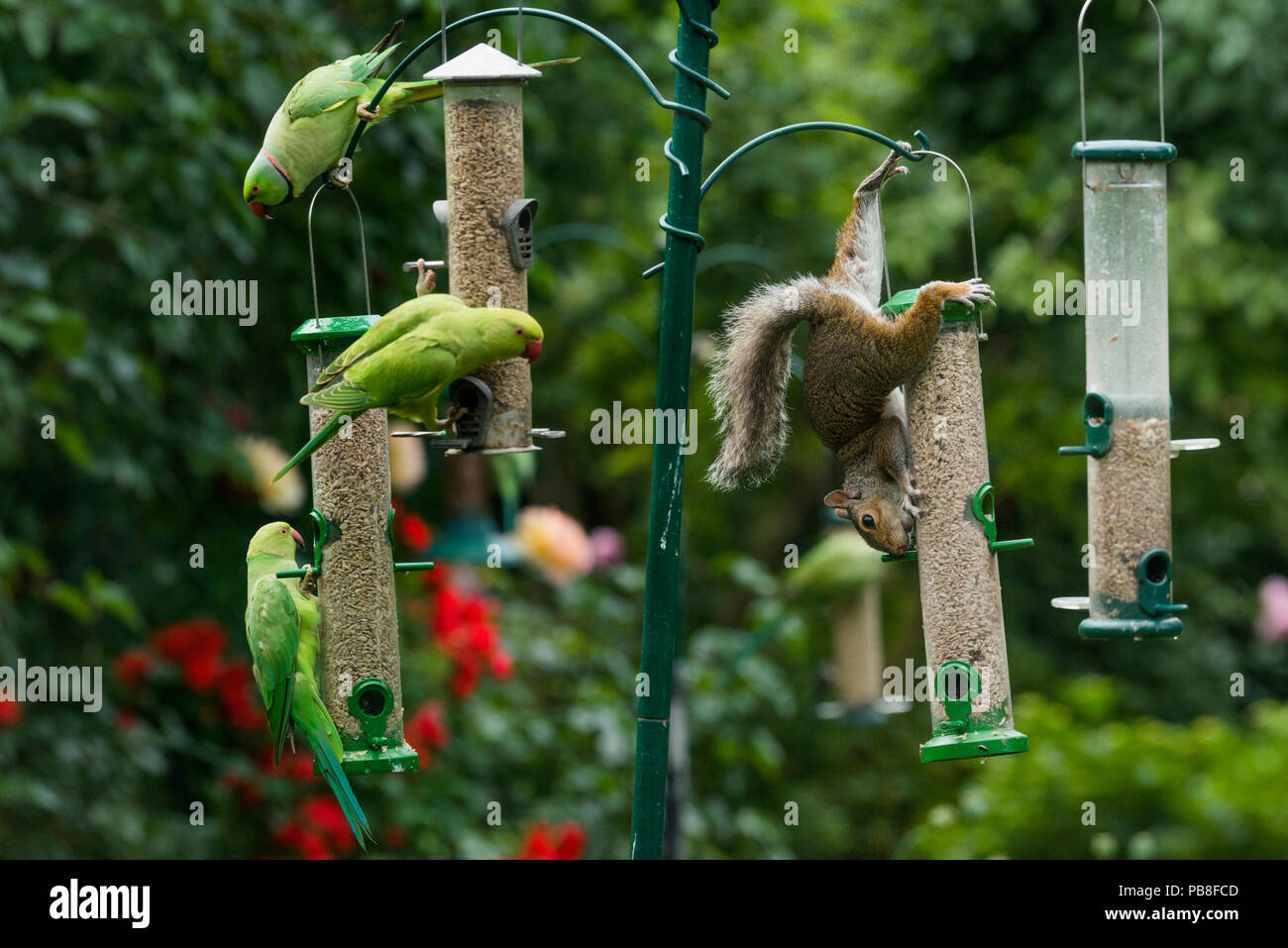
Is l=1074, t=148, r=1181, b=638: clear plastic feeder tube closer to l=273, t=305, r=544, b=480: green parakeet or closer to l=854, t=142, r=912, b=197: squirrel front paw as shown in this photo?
l=854, t=142, r=912, b=197: squirrel front paw

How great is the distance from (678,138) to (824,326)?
60cm

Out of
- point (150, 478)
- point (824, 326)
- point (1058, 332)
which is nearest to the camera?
point (824, 326)

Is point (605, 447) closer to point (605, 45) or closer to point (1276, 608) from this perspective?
point (1276, 608)

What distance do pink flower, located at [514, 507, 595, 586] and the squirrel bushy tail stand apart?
10.8ft

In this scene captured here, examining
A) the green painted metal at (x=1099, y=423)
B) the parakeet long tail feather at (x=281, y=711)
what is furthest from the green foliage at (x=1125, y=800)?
the parakeet long tail feather at (x=281, y=711)

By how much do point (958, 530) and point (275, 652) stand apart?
150 centimetres

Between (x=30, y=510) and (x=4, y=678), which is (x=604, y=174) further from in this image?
(x=4, y=678)

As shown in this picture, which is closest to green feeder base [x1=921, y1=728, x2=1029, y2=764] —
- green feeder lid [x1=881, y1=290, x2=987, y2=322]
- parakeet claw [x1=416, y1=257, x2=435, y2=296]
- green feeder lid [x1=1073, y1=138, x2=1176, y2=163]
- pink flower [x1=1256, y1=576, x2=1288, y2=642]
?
green feeder lid [x1=881, y1=290, x2=987, y2=322]

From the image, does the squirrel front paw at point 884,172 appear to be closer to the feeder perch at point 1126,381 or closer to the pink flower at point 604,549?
the feeder perch at point 1126,381

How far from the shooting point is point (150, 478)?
5254 mm

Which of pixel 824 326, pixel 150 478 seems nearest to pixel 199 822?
pixel 150 478

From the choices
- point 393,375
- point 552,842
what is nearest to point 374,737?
point 393,375

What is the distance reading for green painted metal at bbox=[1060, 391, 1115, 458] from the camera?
11.2ft

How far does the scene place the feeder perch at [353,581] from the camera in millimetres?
3244
